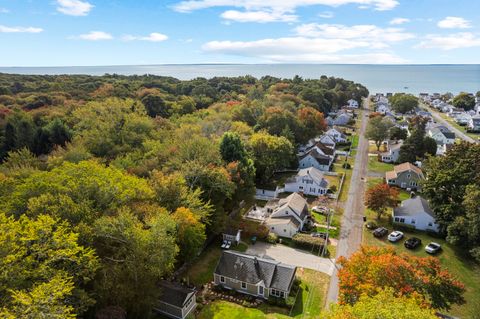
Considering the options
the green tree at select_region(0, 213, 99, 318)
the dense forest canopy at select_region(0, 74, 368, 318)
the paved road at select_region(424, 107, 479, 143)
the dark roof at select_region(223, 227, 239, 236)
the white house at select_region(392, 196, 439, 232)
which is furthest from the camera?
the paved road at select_region(424, 107, 479, 143)

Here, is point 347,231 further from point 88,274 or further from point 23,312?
point 23,312

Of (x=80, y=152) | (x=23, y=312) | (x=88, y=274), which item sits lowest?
(x=88, y=274)

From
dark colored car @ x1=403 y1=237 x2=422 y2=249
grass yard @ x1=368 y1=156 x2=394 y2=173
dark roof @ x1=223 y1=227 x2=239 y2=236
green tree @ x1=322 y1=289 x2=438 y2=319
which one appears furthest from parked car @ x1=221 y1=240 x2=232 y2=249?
grass yard @ x1=368 y1=156 x2=394 y2=173

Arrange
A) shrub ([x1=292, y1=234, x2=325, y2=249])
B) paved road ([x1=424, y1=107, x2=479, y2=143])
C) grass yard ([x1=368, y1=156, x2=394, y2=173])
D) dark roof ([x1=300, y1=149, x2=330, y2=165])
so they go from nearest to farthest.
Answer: shrub ([x1=292, y1=234, x2=325, y2=249]), grass yard ([x1=368, y1=156, x2=394, y2=173]), dark roof ([x1=300, y1=149, x2=330, y2=165]), paved road ([x1=424, y1=107, x2=479, y2=143])

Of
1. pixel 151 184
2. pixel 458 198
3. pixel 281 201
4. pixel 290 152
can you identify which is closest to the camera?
pixel 151 184

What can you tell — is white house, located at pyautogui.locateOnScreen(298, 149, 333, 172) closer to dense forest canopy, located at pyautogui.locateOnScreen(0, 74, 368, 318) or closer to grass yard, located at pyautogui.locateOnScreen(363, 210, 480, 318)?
dense forest canopy, located at pyautogui.locateOnScreen(0, 74, 368, 318)

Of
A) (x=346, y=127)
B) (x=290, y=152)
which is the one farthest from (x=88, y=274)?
(x=346, y=127)

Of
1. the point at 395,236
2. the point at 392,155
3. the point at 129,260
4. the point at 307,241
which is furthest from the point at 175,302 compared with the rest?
the point at 392,155
